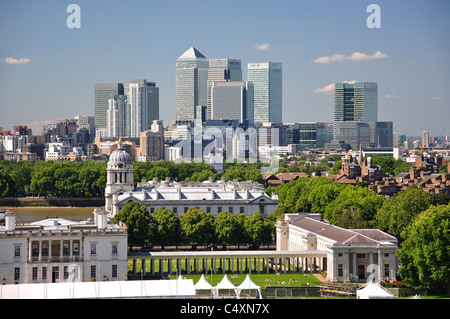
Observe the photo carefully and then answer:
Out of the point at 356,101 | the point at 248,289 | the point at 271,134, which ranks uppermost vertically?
A: the point at 356,101

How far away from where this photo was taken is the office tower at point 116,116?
151500 mm

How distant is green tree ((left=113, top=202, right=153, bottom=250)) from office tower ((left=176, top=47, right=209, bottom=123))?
135 m

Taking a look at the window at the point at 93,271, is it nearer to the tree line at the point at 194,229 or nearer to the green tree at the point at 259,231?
the tree line at the point at 194,229

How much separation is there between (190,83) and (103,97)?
1650 inches

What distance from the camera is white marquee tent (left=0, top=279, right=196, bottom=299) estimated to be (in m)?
15.0

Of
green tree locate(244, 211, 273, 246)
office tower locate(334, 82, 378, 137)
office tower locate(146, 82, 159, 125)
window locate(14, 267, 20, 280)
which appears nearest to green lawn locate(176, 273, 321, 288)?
window locate(14, 267, 20, 280)

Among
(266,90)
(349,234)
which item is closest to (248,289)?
(349,234)

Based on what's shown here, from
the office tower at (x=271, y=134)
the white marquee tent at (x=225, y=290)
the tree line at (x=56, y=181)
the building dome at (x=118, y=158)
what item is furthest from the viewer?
the office tower at (x=271, y=134)

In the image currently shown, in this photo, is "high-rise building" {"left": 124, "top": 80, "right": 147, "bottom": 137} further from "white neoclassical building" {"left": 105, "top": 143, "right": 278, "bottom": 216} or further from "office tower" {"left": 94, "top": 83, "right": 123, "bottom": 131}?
"white neoclassical building" {"left": 105, "top": 143, "right": 278, "bottom": 216}

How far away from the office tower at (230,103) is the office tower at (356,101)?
3316 cm

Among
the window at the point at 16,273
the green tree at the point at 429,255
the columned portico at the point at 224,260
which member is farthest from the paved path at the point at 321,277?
the window at the point at 16,273

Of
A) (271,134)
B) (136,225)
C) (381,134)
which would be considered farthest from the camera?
(271,134)

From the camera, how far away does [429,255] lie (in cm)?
2741

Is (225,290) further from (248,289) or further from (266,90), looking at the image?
(266,90)
